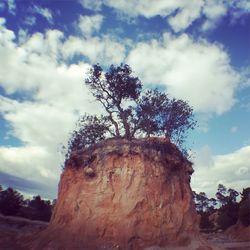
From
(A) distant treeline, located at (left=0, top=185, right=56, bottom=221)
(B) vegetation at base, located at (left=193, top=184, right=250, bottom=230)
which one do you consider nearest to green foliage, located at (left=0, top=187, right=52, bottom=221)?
(A) distant treeline, located at (left=0, top=185, right=56, bottom=221)

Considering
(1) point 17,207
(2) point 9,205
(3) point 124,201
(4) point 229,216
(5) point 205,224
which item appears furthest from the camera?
(5) point 205,224

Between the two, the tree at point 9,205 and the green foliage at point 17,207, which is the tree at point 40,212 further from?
the tree at point 9,205

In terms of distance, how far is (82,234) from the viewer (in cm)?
1841

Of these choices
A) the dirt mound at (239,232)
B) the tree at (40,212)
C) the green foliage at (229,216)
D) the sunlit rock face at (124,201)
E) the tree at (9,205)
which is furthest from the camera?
the green foliage at (229,216)

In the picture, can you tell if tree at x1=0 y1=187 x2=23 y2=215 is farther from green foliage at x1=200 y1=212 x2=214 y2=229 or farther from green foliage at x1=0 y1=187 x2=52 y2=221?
green foliage at x1=200 y1=212 x2=214 y2=229

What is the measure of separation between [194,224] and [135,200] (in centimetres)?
398

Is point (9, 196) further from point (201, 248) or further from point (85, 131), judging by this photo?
point (201, 248)

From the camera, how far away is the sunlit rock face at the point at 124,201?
18.2 meters

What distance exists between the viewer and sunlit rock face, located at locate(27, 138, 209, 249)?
1816cm

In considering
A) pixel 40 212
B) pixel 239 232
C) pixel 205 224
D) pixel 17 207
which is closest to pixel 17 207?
pixel 17 207

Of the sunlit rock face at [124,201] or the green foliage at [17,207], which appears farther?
the green foliage at [17,207]

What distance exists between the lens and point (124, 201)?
18969mm

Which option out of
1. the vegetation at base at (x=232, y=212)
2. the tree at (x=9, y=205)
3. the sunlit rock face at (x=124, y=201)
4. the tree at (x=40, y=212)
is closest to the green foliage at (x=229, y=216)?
the vegetation at base at (x=232, y=212)

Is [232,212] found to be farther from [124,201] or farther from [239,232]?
[124,201]
